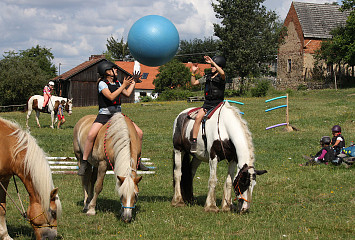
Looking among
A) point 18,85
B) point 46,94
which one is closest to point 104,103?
point 46,94

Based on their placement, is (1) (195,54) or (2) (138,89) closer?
(2) (138,89)

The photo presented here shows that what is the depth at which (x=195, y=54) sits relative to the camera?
101m

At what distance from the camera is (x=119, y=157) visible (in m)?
7.12

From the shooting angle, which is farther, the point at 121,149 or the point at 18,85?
the point at 18,85

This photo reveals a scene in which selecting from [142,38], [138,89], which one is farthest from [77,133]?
[138,89]

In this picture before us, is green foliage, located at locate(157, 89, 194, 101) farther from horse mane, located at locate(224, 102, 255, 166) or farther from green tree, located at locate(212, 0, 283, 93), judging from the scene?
horse mane, located at locate(224, 102, 255, 166)

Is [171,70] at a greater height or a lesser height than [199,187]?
greater

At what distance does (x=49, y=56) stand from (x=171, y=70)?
158 feet

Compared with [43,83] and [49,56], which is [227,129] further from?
[49,56]

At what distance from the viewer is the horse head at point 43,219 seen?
18.3 ft

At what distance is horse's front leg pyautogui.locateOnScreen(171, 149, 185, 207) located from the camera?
28.2ft

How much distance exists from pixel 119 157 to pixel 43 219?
6.16ft

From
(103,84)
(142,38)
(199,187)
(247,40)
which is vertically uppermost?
(247,40)

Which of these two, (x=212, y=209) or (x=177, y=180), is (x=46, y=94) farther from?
(x=212, y=209)
